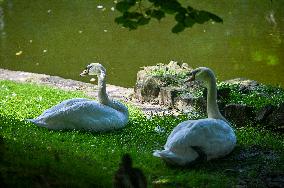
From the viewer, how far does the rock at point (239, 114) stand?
406 inches

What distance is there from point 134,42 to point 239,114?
42.5 feet

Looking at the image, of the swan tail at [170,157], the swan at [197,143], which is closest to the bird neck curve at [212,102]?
the swan at [197,143]

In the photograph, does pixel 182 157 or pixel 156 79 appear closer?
pixel 182 157

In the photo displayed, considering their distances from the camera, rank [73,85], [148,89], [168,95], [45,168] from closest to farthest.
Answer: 1. [45,168]
2. [168,95]
3. [148,89]
4. [73,85]

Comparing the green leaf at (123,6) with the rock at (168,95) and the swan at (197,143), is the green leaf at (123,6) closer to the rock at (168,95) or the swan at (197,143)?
the swan at (197,143)

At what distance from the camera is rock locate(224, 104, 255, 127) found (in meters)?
10.3

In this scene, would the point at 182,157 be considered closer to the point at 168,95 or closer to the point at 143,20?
the point at 143,20

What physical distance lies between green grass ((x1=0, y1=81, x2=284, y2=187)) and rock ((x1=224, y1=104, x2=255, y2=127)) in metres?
0.59

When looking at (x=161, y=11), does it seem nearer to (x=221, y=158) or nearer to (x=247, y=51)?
(x=221, y=158)

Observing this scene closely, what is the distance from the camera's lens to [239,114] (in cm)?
1045

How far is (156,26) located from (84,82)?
8.38 meters

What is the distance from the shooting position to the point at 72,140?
8.96 m

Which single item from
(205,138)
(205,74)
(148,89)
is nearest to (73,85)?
(148,89)

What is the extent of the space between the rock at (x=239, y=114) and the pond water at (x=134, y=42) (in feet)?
25.2
